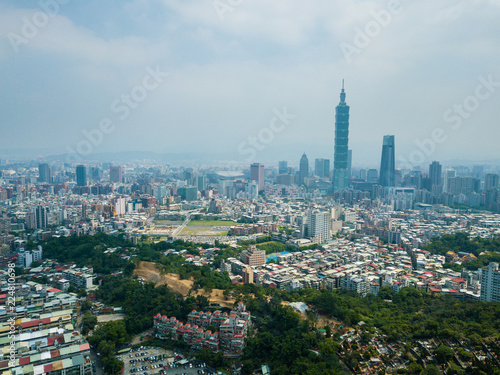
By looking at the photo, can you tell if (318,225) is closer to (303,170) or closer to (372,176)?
(372,176)

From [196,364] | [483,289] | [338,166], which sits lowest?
[196,364]

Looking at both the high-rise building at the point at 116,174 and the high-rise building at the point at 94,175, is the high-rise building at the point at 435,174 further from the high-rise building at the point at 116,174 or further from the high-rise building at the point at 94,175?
the high-rise building at the point at 94,175

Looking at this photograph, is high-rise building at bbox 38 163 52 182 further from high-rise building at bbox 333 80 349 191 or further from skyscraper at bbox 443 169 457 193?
skyscraper at bbox 443 169 457 193

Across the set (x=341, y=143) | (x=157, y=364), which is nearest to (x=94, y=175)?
(x=341, y=143)

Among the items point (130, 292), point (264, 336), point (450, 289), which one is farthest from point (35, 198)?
point (450, 289)

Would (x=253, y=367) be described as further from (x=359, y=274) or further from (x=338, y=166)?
(x=338, y=166)
